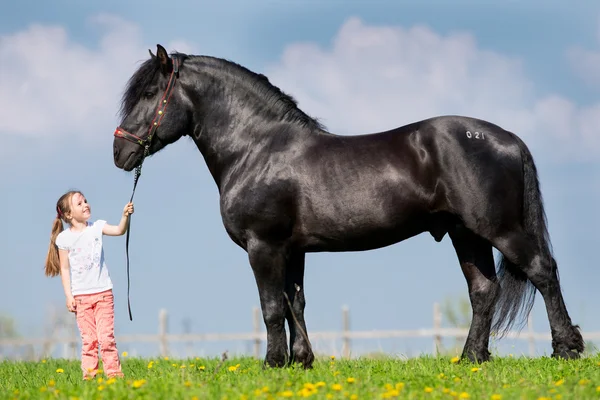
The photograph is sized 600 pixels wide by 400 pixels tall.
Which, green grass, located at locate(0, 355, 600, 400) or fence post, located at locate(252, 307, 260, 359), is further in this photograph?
fence post, located at locate(252, 307, 260, 359)

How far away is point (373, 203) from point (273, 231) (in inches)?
37.3

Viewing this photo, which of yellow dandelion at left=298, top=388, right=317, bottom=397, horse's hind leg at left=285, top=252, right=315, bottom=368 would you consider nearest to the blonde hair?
horse's hind leg at left=285, top=252, right=315, bottom=368

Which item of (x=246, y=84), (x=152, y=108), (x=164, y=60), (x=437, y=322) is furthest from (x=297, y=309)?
(x=437, y=322)

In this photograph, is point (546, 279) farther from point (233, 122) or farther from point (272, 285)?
point (233, 122)

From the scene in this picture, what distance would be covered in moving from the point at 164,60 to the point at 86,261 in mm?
2076

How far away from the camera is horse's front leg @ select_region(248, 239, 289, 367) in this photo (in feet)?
21.1

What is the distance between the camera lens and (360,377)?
18.9 ft

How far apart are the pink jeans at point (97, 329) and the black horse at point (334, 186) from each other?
135 centimetres

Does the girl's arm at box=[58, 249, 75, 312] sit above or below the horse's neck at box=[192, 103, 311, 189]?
below

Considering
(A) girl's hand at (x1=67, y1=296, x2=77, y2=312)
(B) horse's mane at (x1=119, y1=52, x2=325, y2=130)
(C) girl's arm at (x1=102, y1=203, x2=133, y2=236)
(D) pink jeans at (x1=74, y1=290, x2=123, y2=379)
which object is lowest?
(D) pink jeans at (x1=74, y1=290, x2=123, y2=379)

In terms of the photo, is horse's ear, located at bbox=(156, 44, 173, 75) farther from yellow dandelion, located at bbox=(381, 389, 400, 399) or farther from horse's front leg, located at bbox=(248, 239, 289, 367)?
yellow dandelion, located at bbox=(381, 389, 400, 399)

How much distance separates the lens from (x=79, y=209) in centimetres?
681

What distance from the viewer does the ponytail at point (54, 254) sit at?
695cm

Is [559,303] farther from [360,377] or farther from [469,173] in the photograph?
[360,377]
